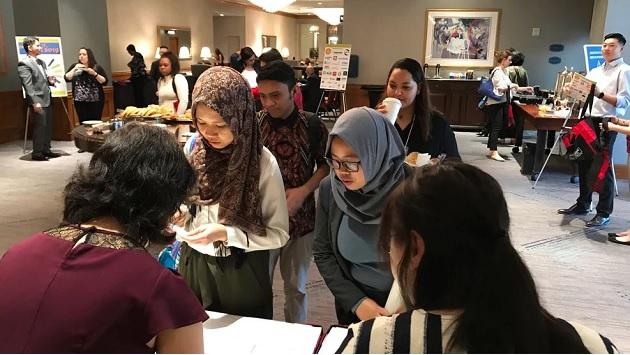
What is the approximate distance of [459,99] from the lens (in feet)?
31.7

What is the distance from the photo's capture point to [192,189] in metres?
1.14

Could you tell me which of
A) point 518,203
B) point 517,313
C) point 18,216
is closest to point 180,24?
point 18,216

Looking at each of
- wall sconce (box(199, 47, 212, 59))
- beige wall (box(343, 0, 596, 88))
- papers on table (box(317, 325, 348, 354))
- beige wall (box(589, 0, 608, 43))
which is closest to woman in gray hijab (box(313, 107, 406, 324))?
papers on table (box(317, 325, 348, 354))

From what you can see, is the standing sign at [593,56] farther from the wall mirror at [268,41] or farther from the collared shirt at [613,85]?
the wall mirror at [268,41]

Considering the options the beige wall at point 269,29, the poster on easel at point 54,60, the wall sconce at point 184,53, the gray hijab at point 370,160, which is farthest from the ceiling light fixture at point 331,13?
the gray hijab at point 370,160

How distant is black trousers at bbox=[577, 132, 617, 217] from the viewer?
14.9 ft

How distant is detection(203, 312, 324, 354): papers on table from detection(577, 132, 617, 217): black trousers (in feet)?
13.1

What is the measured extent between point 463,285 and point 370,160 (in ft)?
2.56

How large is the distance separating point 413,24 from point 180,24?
630cm

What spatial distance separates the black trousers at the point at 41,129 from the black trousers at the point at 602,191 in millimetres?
6346

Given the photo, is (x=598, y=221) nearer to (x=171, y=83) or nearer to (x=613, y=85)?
(x=613, y=85)

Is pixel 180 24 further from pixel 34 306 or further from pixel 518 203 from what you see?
pixel 34 306

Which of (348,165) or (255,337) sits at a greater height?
(348,165)

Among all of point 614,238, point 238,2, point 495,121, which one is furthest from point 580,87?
point 238,2
